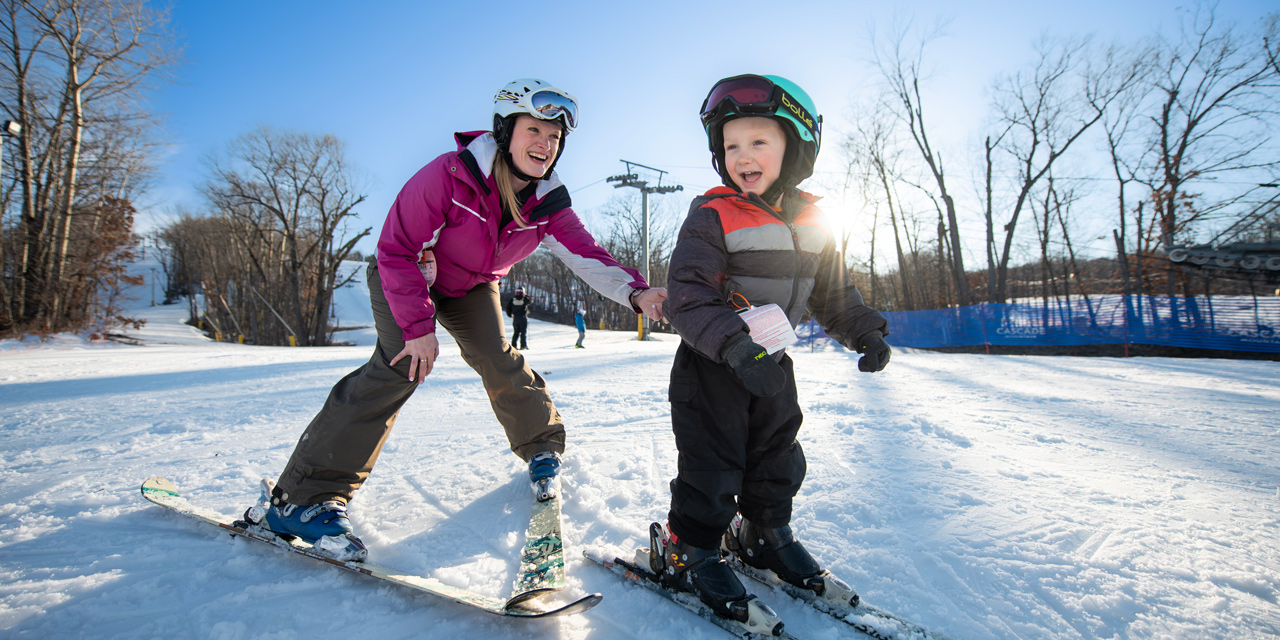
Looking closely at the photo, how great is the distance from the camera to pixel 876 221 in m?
24.8

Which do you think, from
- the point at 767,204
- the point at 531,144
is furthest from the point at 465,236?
the point at 767,204

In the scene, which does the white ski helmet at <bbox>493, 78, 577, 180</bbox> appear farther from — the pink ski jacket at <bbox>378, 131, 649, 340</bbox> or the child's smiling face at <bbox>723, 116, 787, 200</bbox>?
the child's smiling face at <bbox>723, 116, 787, 200</bbox>

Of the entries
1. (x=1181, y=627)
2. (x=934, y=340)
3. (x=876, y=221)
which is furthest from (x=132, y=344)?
(x=876, y=221)

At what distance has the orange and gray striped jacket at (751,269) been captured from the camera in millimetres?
1312

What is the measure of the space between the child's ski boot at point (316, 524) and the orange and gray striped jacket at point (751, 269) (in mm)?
1322

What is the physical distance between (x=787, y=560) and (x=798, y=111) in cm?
145

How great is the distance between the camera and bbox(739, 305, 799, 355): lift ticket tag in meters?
1.30

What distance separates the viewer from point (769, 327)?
1.31m

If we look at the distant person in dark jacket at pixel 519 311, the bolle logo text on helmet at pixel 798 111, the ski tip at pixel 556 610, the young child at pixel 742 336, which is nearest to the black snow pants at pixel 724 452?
the young child at pixel 742 336

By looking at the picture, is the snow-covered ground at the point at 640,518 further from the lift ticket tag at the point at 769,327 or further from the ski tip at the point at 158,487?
the lift ticket tag at the point at 769,327

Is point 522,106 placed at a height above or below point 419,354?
above

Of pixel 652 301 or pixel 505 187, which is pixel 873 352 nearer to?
pixel 652 301

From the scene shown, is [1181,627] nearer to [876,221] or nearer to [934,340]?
[934,340]

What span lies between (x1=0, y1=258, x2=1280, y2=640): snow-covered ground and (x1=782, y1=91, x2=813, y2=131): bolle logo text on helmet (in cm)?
151
